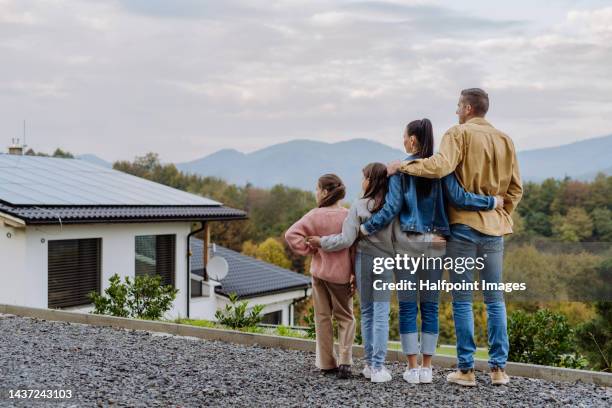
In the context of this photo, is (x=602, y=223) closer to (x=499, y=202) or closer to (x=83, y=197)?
(x=83, y=197)

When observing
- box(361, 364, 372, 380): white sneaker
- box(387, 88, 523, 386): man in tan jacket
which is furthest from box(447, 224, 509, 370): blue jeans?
box(361, 364, 372, 380): white sneaker

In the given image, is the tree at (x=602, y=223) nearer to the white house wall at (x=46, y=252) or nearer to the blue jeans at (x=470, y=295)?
the white house wall at (x=46, y=252)

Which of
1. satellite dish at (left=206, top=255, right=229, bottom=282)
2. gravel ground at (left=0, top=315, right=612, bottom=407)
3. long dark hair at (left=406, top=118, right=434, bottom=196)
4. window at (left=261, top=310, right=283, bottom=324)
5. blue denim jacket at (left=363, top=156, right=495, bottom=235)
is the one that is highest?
long dark hair at (left=406, top=118, right=434, bottom=196)

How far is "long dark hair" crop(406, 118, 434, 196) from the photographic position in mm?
4844

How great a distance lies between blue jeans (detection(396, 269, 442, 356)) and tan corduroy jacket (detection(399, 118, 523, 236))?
0.46m

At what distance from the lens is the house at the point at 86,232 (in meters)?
12.9

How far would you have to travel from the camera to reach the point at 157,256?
16.2m

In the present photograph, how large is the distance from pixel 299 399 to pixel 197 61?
5549cm

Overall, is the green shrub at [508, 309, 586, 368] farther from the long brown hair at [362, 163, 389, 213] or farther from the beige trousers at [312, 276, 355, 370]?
the long brown hair at [362, 163, 389, 213]

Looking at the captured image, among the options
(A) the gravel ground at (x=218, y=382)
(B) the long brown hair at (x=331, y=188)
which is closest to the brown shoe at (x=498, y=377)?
(A) the gravel ground at (x=218, y=382)

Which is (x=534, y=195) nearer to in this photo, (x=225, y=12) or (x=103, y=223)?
(x=225, y=12)

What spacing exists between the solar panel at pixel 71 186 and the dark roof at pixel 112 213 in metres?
0.21

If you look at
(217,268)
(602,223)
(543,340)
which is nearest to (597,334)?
(543,340)

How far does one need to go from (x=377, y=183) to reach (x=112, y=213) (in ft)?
34.4
